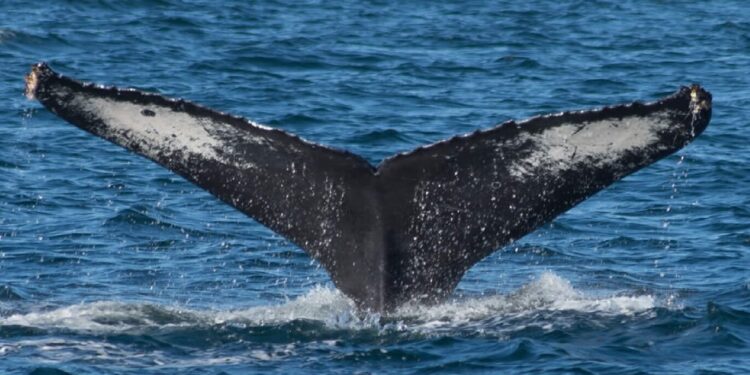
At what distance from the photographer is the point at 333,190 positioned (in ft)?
28.9

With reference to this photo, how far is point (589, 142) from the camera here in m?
8.53

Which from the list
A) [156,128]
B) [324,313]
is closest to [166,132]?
[156,128]

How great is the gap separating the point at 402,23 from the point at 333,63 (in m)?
6.46

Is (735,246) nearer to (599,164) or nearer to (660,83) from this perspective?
(599,164)

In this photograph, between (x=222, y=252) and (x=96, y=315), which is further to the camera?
(x=222, y=252)

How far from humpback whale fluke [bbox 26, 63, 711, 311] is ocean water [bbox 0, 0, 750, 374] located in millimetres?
709

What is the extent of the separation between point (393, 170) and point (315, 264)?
459cm

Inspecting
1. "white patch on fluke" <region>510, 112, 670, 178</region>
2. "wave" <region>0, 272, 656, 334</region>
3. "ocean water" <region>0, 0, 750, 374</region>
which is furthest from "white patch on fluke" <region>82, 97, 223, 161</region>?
"white patch on fluke" <region>510, 112, 670, 178</region>

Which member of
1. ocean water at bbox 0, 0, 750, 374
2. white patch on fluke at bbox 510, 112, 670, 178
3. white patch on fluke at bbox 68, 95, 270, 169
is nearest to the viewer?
white patch on fluke at bbox 510, 112, 670, 178

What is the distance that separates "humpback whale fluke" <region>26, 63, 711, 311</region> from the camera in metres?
8.45

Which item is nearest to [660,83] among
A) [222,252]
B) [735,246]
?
[735,246]

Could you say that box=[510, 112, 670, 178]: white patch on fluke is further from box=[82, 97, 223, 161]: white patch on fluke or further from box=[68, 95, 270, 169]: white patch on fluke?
box=[82, 97, 223, 161]: white patch on fluke

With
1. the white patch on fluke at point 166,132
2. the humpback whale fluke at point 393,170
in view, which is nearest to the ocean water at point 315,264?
the humpback whale fluke at point 393,170

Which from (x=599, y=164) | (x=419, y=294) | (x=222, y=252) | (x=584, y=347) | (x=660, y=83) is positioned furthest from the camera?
(x=660, y=83)
